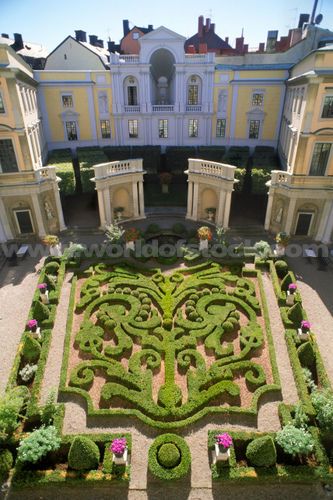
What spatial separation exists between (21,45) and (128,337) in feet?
178

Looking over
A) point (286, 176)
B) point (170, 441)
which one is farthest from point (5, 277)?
point (286, 176)

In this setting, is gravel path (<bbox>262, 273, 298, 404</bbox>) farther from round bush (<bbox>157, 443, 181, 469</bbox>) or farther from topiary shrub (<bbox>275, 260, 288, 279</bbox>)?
round bush (<bbox>157, 443, 181, 469</bbox>)

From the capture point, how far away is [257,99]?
43.9 m

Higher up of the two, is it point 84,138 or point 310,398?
point 84,138

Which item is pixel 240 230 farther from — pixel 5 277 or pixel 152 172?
pixel 5 277

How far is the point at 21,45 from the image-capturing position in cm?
5341

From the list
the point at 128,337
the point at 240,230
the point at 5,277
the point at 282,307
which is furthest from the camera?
the point at 240,230

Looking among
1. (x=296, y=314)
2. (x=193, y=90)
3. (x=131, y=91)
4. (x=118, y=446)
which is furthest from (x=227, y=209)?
(x=118, y=446)

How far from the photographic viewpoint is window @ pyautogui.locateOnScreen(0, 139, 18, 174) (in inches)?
1258

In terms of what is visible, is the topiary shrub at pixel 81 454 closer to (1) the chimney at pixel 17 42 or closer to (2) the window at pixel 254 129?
(2) the window at pixel 254 129

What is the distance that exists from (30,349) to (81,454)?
8.04 m

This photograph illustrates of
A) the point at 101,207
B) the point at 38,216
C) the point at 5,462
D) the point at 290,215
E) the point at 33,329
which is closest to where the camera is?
the point at 5,462

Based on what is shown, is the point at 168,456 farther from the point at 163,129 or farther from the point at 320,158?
the point at 163,129

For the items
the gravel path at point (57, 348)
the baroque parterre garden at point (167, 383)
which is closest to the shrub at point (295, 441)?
the baroque parterre garden at point (167, 383)
